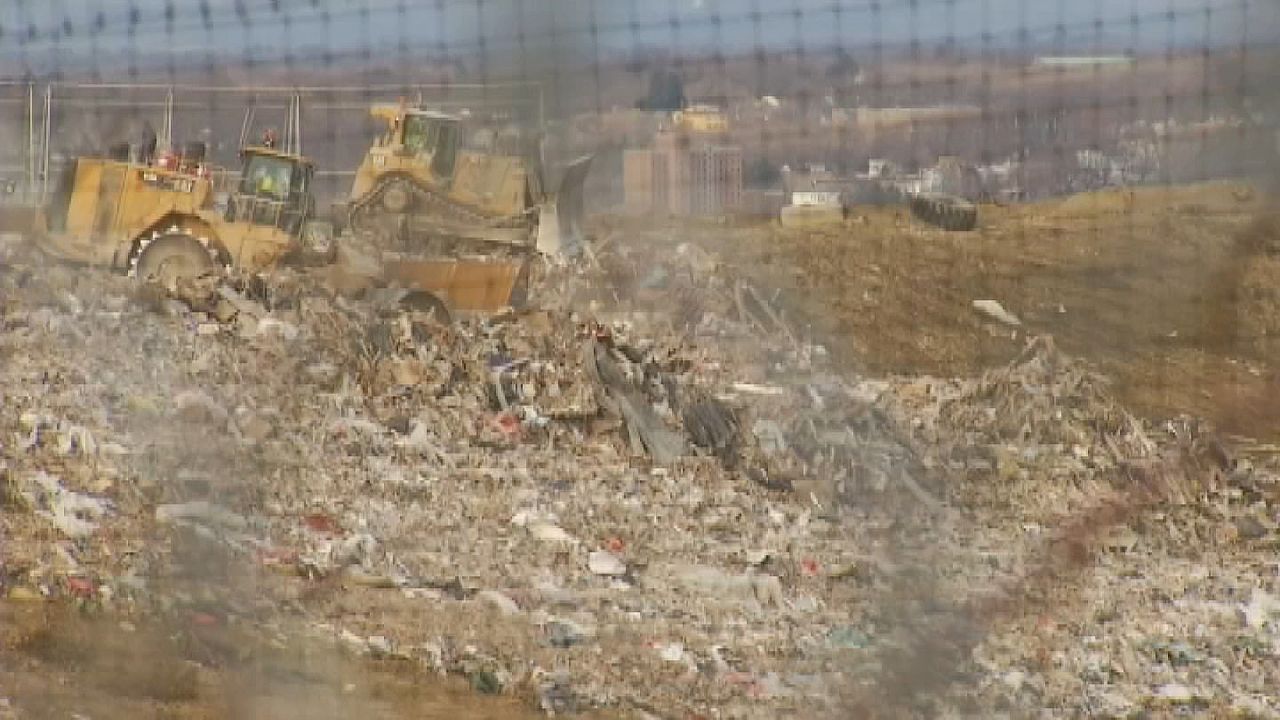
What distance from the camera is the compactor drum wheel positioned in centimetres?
855

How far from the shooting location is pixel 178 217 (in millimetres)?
8789

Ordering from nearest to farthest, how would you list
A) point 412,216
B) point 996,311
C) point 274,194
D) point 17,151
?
1. point 17,151
2. point 274,194
3. point 412,216
4. point 996,311

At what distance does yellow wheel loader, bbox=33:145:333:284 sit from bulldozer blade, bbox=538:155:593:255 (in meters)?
0.96

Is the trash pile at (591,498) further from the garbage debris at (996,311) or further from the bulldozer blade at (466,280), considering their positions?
the garbage debris at (996,311)

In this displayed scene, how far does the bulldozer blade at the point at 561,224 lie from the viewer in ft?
25.0

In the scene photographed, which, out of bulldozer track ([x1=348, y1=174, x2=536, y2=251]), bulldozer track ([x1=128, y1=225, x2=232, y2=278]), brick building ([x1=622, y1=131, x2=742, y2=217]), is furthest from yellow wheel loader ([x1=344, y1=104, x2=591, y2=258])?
brick building ([x1=622, y1=131, x2=742, y2=217])

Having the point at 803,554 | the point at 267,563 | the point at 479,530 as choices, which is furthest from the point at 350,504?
the point at 803,554

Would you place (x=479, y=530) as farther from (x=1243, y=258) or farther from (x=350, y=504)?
(x=1243, y=258)

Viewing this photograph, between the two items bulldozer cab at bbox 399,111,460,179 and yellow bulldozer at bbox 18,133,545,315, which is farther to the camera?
yellow bulldozer at bbox 18,133,545,315

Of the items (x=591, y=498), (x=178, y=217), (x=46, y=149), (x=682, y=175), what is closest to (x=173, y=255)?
(x=178, y=217)

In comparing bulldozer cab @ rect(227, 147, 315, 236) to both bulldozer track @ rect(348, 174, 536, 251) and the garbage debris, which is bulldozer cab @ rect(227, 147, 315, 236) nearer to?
bulldozer track @ rect(348, 174, 536, 251)

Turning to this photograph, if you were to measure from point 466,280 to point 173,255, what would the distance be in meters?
1.25

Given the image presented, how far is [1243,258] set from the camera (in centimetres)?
846

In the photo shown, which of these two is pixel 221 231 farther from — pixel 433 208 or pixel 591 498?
pixel 591 498
